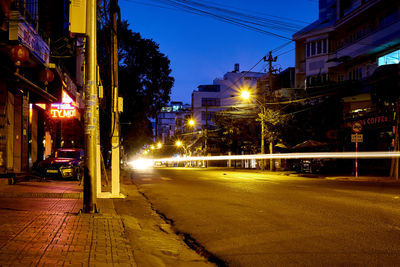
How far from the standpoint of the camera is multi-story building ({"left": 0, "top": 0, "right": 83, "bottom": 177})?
12.6 meters

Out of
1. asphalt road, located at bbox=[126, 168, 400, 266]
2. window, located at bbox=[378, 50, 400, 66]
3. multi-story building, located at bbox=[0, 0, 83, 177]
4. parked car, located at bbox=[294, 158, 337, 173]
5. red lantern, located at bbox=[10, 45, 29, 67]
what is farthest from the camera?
parked car, located at bbox=[294, 158, 337, 173]

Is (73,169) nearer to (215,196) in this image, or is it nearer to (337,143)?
(215,196)

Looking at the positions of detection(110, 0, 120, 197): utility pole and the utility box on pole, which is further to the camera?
detection(110, 0, 120, 197): utility pole

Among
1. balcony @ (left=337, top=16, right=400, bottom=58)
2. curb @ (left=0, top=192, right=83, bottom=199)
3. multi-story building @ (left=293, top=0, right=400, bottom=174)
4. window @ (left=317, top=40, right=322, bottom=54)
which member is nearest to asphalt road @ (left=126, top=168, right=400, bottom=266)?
curb @ (left=0, top=192, right=83, bottom=199)

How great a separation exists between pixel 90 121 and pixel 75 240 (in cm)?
309

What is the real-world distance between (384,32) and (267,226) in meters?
26.6

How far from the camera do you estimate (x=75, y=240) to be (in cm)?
558

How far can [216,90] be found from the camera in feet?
281

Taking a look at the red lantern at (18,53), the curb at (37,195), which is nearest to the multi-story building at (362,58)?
the curb at (37,195)

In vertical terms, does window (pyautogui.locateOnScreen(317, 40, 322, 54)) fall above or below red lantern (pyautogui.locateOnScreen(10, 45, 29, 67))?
above

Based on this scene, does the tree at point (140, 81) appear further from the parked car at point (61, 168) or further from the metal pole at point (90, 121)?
the metal pole at point (90, 121)

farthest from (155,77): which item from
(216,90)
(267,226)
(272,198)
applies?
(216,90)

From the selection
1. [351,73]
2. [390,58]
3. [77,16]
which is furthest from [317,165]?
[77,16]

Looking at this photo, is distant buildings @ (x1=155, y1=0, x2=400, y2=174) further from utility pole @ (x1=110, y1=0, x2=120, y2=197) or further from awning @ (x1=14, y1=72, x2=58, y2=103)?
awning @ (x1=14, y1=72, x2=58, y2=103)
